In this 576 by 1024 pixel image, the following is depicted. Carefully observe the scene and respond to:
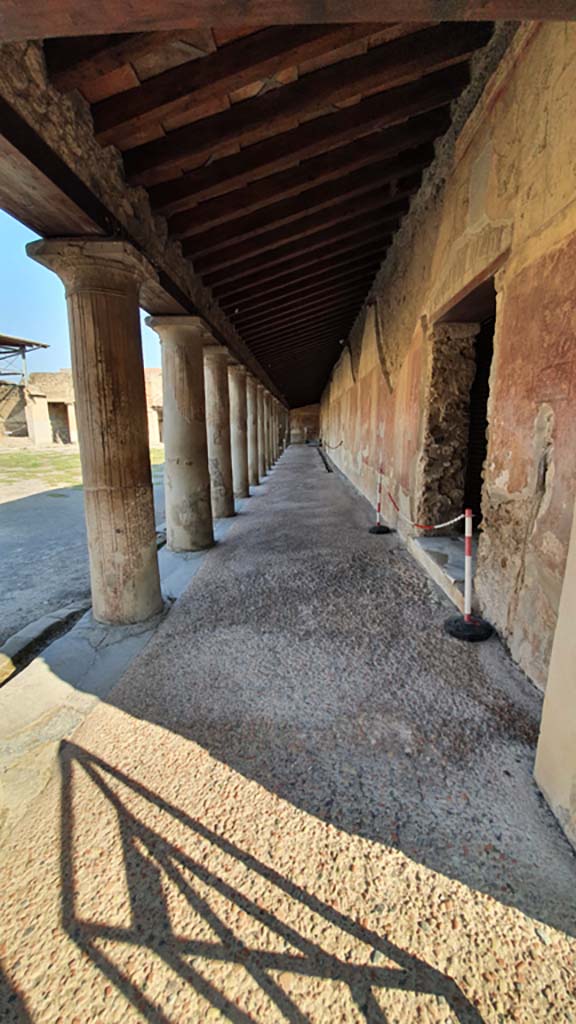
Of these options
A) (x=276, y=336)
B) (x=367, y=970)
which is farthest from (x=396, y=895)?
(x=276, y=336)

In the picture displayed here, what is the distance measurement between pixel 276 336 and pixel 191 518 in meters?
7.15

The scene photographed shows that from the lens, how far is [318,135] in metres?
3.43

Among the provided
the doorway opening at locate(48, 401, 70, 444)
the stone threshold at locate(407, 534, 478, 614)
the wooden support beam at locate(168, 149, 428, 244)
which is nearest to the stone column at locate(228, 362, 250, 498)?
the wooden support beam at locate(168, 149, 428, 244)

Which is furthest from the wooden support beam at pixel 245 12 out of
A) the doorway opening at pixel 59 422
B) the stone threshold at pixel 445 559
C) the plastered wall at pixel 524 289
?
the doorway opening at pixel 59 422

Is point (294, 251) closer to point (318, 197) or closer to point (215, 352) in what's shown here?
point (318, 197)

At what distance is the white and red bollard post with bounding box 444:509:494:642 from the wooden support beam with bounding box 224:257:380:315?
545 cm

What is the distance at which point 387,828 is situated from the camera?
176 cm

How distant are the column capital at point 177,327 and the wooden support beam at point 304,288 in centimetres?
216

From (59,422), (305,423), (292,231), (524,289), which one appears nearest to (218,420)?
(292,231)

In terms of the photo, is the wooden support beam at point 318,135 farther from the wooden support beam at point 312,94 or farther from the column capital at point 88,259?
the column capital at point 88,259

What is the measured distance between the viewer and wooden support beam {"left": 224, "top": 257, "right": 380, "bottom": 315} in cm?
723

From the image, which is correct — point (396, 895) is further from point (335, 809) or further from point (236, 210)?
point (236, 210)

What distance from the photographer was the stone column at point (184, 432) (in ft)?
17.0

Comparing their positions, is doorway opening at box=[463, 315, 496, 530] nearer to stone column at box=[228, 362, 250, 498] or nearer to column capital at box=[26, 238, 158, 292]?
column capital at box=[26, 238, 158, 292]
